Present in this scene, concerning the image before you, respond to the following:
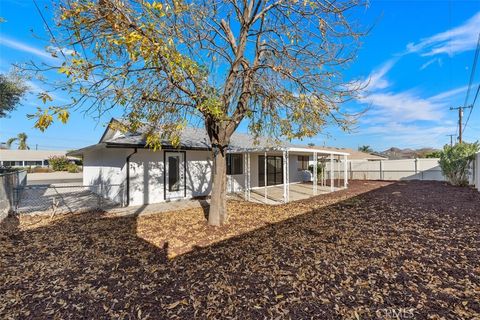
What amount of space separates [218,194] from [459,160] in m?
16.3

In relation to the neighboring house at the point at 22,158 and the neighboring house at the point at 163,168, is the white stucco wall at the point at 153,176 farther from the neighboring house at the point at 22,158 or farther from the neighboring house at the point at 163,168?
the neighboring house at the point at 22,158

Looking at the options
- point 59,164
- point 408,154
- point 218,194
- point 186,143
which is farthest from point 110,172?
point 408,154

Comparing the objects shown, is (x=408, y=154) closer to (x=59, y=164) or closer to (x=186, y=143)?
(x=186, y=143)

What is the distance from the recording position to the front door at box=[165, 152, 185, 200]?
34.1 ft

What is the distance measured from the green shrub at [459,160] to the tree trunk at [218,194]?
15659mm

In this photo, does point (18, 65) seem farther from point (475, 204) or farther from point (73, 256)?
point (475, 204)

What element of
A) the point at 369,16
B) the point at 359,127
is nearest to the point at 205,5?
the point at 369,16

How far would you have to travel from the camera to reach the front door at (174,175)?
1041cm

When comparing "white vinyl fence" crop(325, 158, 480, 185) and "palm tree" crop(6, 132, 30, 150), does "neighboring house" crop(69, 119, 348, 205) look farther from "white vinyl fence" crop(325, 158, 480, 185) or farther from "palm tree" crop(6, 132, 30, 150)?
"palm tree" crop(6, 132, 30, 150)

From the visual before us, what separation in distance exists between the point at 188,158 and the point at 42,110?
756 cm

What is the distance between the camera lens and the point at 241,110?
21.0 ft

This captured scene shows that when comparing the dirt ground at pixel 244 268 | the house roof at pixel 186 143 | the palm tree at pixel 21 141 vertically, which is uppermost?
the palm tree at pixel 21 141

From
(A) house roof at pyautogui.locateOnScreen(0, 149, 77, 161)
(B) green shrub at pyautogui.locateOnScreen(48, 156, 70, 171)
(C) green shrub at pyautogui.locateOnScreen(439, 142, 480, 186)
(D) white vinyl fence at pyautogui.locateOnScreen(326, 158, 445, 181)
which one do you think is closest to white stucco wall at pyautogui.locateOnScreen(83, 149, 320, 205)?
(D) white vinyl fence at pyautogui.locateOnScreen(326, 158, 445, 181)

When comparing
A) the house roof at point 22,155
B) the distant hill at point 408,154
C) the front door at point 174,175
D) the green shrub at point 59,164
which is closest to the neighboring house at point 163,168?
the front door at point 174,175
